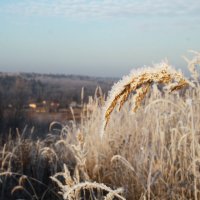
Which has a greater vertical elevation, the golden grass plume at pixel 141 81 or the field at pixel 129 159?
the golden grass plume at pixel 141 81

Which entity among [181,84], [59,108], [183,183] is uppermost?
[181,84]

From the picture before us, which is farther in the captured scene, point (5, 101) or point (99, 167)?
point (5, 101)

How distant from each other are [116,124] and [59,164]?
3.02 ft

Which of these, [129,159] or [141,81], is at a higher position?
[141,81]

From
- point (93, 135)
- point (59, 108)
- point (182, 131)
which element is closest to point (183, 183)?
point (182, 131)

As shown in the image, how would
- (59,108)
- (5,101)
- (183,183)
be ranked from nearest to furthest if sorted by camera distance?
(183,183)
(5,101)
(59,108)

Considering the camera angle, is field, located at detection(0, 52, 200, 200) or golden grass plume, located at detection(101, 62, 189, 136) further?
field, located at detection(0, 52, 200, 200)

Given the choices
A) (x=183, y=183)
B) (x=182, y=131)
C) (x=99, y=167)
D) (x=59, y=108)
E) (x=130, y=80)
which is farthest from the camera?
(x=59, y=108)

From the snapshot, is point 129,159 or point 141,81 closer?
point 141,81

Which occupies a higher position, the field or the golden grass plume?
the golden grass plume

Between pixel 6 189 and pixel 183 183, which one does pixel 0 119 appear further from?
pixel 183 183

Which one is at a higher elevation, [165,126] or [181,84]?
[181,84]

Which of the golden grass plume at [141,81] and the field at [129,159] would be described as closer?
the golden grass plume at [141,81]

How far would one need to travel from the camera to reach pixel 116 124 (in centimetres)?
606
